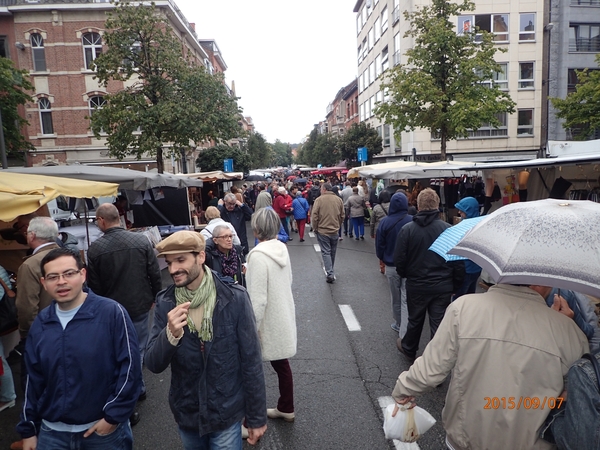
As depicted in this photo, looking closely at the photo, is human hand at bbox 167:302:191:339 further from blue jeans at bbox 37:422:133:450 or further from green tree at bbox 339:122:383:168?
green tree at bbox 339:122:383:168

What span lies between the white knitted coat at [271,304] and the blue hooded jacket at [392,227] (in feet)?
8.57

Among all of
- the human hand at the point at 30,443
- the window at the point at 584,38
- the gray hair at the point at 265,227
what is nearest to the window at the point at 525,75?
the window at the point at 584,38

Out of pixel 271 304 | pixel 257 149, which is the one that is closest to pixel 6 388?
pixel 271 304

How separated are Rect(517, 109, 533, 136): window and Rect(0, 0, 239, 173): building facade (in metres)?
22.9

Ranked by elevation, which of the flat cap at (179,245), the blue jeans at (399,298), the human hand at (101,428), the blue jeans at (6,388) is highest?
the flat cap at (179,245)

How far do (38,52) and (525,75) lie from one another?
32297mm

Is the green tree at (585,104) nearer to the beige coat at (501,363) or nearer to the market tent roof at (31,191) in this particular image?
the market tent roof at (31,191)

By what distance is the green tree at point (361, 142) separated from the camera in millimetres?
37594

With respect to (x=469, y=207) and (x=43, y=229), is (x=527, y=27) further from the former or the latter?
(x=43, y=229)

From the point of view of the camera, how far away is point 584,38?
1193 inches

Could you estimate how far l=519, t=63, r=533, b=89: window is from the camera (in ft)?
99.6

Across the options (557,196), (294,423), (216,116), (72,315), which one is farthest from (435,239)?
(216,116)

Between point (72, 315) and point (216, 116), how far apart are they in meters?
17.0

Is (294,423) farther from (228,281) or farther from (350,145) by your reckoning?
(350,145)
